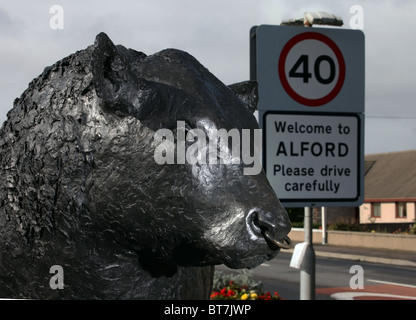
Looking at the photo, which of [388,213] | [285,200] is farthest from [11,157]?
[388,213]

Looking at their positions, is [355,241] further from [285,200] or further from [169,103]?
[169,103]

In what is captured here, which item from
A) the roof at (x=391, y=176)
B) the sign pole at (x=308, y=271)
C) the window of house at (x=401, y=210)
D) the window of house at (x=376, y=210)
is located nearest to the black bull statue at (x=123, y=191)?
the sign pole at (x=308, y=271)

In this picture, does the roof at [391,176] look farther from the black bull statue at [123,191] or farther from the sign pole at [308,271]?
the black bull statue at [123,191]

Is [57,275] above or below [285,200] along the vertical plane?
below

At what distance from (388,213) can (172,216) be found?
34426 millimetres

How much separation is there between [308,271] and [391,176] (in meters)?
33.7

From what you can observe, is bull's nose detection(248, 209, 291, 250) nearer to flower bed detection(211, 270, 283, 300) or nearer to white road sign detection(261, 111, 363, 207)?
white road sign detection(261, 111, 363, 207)

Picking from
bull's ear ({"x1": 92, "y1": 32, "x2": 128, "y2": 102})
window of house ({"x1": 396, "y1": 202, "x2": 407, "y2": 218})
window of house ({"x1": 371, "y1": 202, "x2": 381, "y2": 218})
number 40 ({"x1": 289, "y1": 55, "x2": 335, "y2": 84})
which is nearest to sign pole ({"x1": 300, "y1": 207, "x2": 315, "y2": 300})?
number 40 ({"x1": 289, "y1": 55, "x2": 335, "y2": 84})

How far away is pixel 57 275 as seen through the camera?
205 cm

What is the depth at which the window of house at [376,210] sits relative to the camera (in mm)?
35594

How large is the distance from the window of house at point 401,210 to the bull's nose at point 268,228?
110ft
